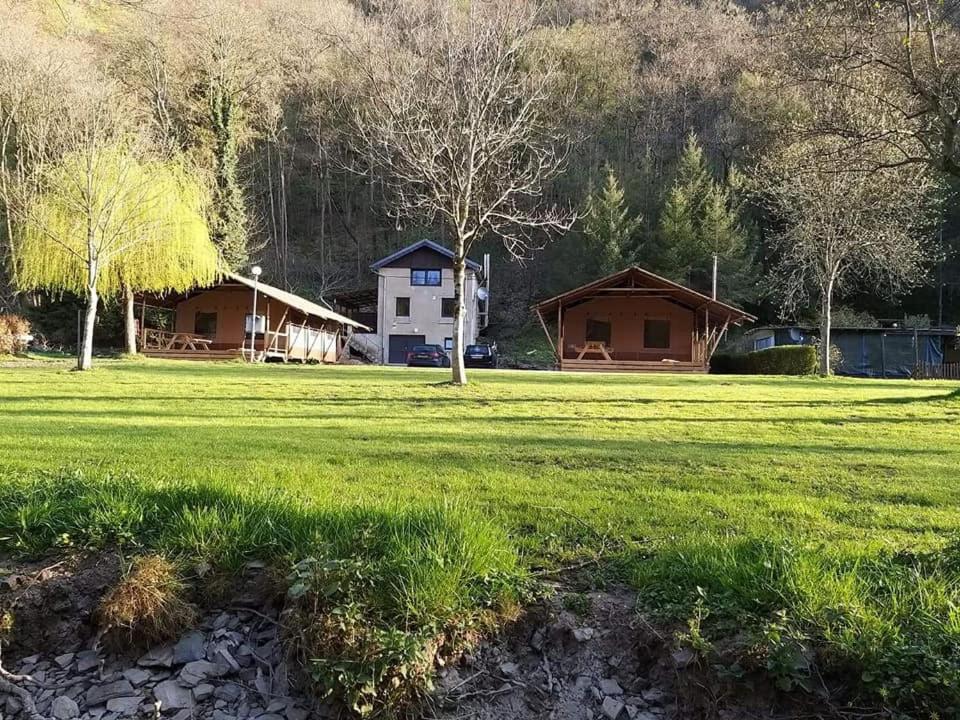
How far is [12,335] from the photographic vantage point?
23453 millimetres

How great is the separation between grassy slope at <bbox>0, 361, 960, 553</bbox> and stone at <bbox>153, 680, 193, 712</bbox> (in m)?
1.58

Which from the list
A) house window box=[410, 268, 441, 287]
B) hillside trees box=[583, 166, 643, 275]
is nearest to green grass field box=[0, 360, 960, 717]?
hillside trees box=[583, 166, 643, 275]

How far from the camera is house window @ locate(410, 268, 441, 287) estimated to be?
42.0 metres

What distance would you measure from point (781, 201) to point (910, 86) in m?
16.5

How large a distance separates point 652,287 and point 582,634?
89.6 ft

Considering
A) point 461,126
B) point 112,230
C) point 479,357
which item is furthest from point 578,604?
point 479,357

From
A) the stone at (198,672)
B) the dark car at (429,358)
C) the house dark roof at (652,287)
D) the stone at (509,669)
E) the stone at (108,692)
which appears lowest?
the stone at (108,692)

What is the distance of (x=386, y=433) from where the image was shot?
8297 mm

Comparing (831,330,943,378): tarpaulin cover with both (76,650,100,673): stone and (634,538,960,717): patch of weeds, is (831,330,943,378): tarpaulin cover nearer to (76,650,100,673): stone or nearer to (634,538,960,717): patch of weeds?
(634,538,960,717): patch of weeds

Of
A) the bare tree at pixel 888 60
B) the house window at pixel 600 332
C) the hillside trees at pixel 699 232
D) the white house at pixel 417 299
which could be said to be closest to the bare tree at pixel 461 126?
the bare tree at pixel 888 60

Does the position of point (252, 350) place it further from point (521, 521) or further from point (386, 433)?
point (521, 521)

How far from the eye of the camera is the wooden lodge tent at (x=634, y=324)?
28984mm

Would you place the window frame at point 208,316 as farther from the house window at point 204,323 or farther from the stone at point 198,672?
the stone at point 198,672

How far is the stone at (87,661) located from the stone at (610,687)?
2.37 m
